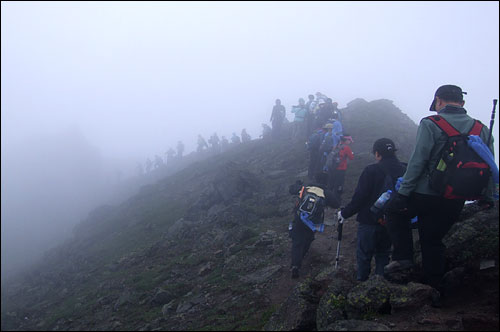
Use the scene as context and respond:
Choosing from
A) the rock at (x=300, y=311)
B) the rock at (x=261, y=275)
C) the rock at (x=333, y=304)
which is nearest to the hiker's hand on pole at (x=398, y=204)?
the rock at (x=333, y=304)

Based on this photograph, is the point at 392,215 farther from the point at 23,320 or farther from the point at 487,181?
the point at 23,320

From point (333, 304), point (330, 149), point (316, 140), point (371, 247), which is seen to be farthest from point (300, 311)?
point (316, 140)

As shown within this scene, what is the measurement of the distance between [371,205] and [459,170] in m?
1.92

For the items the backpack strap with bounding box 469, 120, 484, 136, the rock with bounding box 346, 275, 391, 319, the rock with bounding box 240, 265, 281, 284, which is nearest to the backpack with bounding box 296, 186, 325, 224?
the rock with bounding box 240, 265, 281, 284

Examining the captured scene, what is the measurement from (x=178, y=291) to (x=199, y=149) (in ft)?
166

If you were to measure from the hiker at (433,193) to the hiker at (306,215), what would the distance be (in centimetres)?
333

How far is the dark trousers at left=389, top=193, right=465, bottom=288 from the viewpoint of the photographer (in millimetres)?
4695

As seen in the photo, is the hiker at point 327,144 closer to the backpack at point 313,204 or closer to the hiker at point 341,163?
the hiker at point 341,163

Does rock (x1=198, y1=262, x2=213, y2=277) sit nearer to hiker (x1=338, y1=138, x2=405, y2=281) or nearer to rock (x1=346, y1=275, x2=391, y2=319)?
hiker (x1=338, y1=138, x2=405, y2=281)

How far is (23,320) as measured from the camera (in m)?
14.2

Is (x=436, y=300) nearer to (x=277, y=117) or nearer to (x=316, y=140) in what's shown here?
(x=316, y=140)

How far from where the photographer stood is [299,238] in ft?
29.5

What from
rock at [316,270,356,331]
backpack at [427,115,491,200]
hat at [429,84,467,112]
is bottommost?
rock at [316,270,356,331]

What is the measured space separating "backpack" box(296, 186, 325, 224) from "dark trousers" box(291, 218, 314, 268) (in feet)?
1.49
